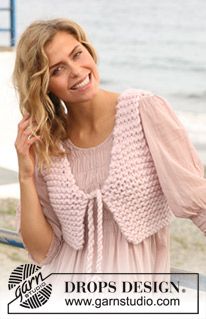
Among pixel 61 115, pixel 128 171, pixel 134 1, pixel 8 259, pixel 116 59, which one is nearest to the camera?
pixel 128 171

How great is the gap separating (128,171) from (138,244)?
6.2 inches

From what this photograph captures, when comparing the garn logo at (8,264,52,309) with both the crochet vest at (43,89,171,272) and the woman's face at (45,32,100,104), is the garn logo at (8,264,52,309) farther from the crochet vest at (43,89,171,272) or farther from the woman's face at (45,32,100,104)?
the woman's face at (45,32,100,104)

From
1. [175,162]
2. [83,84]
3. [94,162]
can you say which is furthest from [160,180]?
[83,84]

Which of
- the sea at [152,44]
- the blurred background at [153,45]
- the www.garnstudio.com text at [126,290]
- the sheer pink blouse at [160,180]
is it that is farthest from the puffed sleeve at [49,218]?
the sea at [152,44]

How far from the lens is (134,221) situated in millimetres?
1536

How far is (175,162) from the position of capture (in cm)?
150

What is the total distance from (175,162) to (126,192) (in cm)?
12

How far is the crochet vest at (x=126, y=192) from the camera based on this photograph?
1.52 meters

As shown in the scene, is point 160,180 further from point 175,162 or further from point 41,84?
point 41,84

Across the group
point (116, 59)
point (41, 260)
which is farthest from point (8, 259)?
point (116, 59)

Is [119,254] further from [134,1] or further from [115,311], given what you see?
[134,1]

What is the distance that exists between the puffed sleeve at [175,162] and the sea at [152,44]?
47.4 ft

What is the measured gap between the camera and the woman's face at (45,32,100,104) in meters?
1.53

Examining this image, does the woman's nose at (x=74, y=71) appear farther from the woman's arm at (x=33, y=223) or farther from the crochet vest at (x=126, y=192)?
the woman's arm at (x=33, y=223)
